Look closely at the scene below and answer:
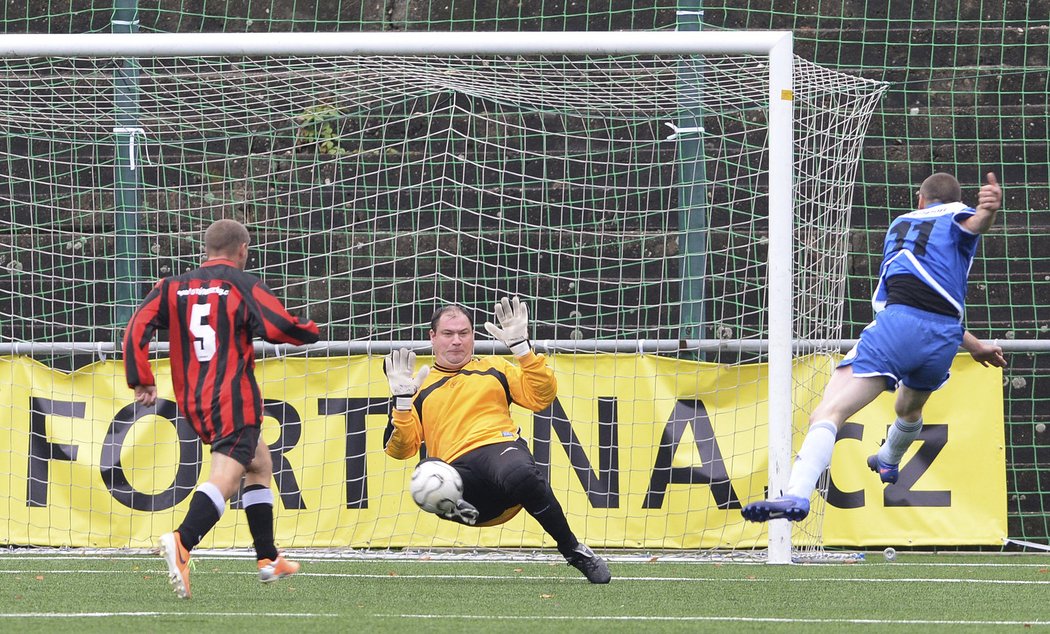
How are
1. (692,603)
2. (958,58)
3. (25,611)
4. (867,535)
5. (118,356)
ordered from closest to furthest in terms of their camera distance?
(25,611) < (692,603) < (867,535) < (118,356) < (958,58)

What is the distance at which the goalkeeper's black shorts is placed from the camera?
21.6ft

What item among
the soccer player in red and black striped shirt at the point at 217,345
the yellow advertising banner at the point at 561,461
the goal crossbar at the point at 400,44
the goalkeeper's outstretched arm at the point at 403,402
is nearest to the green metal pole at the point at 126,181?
the yellow advertising banner at the point at 561,461

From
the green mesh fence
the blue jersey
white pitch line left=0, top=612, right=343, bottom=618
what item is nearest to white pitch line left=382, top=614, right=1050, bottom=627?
white pitch line left=0, top=612, right=343, bottom=618

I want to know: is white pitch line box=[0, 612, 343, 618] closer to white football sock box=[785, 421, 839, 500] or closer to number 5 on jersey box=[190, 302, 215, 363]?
number 5 on jersey box=[190, 302, 215, 363]

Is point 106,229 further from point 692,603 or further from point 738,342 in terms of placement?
point 692,603

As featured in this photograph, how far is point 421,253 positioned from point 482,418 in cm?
283

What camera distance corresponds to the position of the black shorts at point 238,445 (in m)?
6.21

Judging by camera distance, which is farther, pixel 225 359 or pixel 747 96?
pixel 747 96

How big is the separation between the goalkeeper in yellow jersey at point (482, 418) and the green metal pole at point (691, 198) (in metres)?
2.16

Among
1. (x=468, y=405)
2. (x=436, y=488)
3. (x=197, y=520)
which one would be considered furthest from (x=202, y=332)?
(x=468, y=405)

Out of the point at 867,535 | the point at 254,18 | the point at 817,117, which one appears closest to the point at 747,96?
the point at 817,117

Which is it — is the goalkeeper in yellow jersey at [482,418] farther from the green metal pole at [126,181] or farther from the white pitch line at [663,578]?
the green metal pole at [126,181]

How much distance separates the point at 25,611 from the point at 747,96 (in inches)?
204

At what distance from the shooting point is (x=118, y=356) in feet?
30.3
